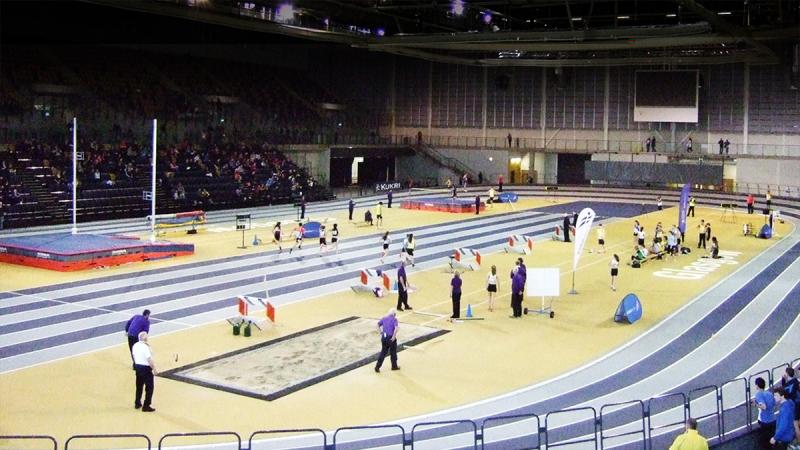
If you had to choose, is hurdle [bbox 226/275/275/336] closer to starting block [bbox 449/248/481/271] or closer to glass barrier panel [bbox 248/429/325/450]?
glass barrier panel [bbox 248/429/325/450]

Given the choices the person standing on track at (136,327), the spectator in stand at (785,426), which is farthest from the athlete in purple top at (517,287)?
the spectator in stand at (785,426)

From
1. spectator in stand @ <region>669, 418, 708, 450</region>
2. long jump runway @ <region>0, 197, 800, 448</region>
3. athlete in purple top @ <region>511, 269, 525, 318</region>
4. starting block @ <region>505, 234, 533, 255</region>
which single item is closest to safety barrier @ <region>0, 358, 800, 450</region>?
long jump runway @ <region>0, 197, 800, 448</region>

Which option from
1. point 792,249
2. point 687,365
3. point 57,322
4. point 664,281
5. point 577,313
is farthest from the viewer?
point 792,249

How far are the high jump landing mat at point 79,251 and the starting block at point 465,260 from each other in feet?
34.3

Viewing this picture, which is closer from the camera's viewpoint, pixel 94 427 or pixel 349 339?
pixel 94 427

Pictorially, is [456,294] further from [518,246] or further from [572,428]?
[518,246]

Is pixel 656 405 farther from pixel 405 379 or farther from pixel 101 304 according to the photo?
pixel 101 304

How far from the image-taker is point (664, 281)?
2958 cm

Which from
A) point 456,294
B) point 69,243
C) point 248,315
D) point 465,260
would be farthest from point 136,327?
point 69,243

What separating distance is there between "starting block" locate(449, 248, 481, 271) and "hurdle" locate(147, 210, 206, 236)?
14494 millimetres

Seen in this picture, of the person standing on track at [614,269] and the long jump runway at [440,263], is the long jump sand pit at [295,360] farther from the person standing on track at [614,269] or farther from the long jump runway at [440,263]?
the person standing on track at [614,269]

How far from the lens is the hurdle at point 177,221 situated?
132 ft

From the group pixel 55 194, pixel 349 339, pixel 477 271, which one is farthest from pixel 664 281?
pixel 55 194

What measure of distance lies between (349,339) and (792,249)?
2591 centimetres
